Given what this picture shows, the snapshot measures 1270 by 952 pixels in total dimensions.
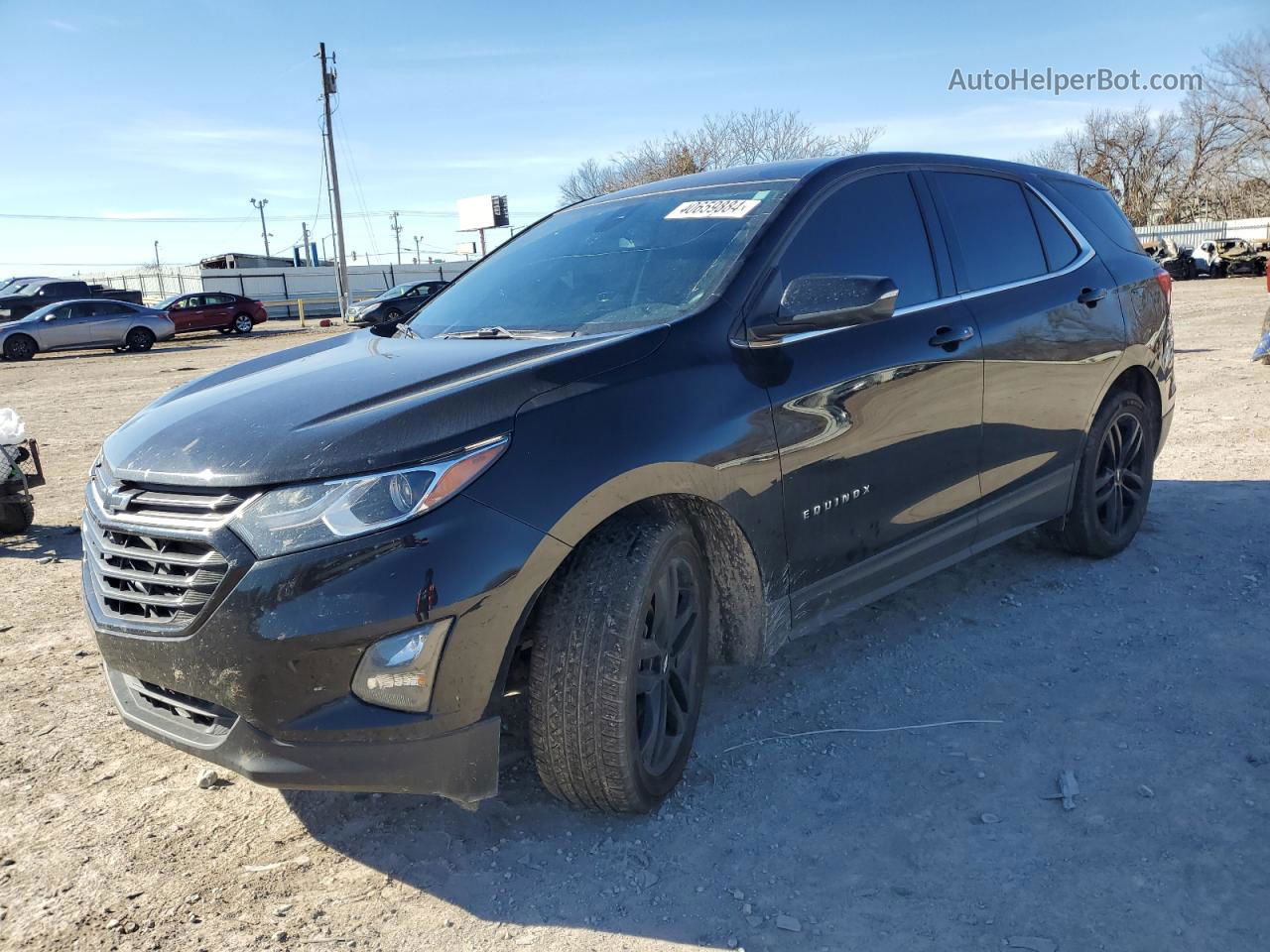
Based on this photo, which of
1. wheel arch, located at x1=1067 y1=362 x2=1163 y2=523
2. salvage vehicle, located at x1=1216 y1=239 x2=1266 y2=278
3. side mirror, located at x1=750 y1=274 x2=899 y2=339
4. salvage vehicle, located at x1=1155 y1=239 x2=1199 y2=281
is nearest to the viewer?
side mirror, located at x1=750 y1=274 x2=899 y2=339

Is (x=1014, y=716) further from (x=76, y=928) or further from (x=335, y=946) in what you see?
(x=76, y=928)

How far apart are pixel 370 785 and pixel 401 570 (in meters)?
0.53

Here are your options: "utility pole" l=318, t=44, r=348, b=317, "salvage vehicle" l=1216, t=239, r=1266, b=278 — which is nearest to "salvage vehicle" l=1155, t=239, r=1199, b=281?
"salvage vehicle" l=1216, t=239, r=1266, b=278

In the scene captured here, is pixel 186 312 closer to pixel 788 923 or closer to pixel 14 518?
pixel 14 518

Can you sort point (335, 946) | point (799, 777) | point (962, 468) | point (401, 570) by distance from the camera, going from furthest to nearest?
point (962, 468) < point (799, 777) < point (335, 946) < point (401, 570)

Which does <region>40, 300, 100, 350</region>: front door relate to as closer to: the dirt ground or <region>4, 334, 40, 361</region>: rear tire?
<region>4, 334, 40, 361</region>: rear tire

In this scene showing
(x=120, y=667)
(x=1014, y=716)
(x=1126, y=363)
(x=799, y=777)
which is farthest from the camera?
(x=1126, y=363)

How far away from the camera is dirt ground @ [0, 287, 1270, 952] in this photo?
2.37m

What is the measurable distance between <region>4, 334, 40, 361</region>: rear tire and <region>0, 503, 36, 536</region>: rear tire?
2095 cm

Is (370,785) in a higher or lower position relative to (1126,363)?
lower

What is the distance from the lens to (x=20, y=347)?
2383 cm

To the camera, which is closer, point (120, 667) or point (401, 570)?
point (401, 570)

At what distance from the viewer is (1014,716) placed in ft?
10.9

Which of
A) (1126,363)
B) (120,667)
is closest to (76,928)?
(120,667)
